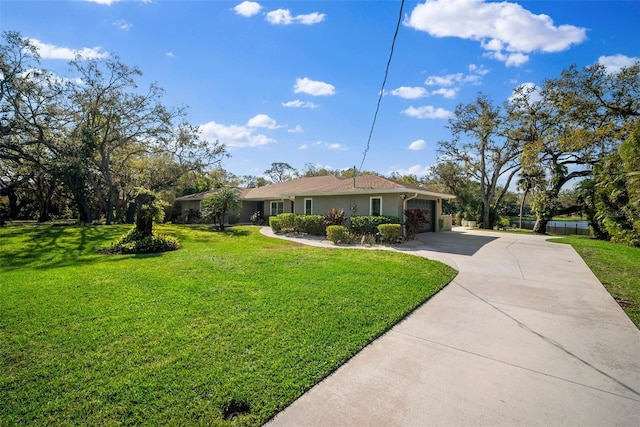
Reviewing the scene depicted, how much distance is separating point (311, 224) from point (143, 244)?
317 inches

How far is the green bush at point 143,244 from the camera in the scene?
9.98 meters

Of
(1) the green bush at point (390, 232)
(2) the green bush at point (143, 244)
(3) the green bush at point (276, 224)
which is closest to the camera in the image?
(2) the green bush at point (143, 244)

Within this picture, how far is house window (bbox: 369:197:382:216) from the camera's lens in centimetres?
1473

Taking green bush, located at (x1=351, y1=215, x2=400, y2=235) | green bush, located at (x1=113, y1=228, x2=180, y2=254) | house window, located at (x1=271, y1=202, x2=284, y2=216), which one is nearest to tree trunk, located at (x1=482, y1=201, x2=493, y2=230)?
green bush, located at (x1=351, y1=215, x2=400, y2=235)

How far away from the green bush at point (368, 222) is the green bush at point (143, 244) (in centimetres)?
808

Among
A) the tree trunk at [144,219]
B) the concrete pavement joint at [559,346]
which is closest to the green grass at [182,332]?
the concrete pavement joint at [559,346]

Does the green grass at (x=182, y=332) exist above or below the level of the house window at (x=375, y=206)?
below

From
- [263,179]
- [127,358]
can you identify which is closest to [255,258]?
[127,358]

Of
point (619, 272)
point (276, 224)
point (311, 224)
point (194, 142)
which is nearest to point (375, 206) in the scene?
point (311, 224)

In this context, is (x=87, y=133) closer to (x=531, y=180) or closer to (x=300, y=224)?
(x=300, y=224)

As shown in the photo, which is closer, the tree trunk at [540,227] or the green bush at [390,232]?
the green bush at [390,232]

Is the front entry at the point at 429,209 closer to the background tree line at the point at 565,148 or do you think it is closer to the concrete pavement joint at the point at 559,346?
the background tree line at the point at 565,148

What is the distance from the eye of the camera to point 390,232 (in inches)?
488

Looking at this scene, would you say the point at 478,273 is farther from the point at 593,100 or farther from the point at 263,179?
the point at 263,179
